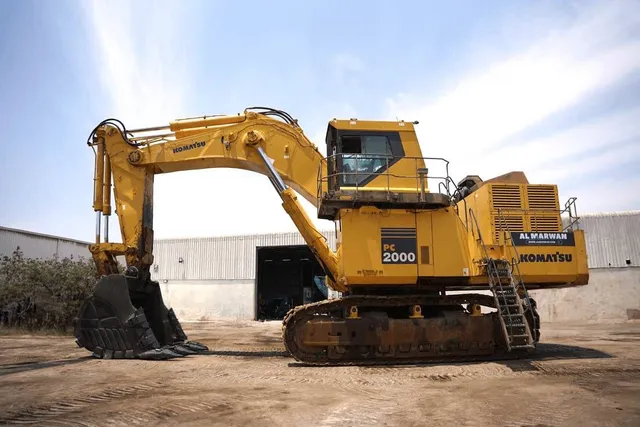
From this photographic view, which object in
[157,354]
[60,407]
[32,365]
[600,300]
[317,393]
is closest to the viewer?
[60,407]

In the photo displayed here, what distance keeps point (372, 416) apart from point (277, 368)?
13.1 ft

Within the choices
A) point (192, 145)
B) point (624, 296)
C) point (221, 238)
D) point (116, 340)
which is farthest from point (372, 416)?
point (221, 238)

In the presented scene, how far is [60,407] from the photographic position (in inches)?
229

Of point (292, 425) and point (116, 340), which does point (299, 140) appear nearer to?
point (116, 340)

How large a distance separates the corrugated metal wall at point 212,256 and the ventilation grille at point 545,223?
21.4 metres

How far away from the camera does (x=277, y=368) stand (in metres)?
8.97

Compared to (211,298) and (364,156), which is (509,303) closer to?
(364,156)

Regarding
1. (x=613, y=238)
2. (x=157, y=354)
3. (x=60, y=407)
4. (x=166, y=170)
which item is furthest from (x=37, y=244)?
(x=613, y=238)

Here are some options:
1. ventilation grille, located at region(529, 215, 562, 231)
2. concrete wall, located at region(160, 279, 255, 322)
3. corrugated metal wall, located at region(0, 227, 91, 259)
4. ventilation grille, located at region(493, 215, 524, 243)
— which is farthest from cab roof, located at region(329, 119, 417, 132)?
corrugated metal wall, located at region(0, 227, 91, 259)

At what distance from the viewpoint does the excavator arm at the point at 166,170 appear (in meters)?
10.4

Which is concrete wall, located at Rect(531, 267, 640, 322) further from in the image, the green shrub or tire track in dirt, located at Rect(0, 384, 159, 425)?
tire track in dirt, located at Rect(0, 384, 159, 425)

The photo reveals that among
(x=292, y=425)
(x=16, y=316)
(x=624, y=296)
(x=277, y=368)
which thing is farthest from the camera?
(x=624, y=296)

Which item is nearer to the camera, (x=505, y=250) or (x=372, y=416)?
(x=372, y=416)

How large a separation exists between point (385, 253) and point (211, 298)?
80.8 ft
